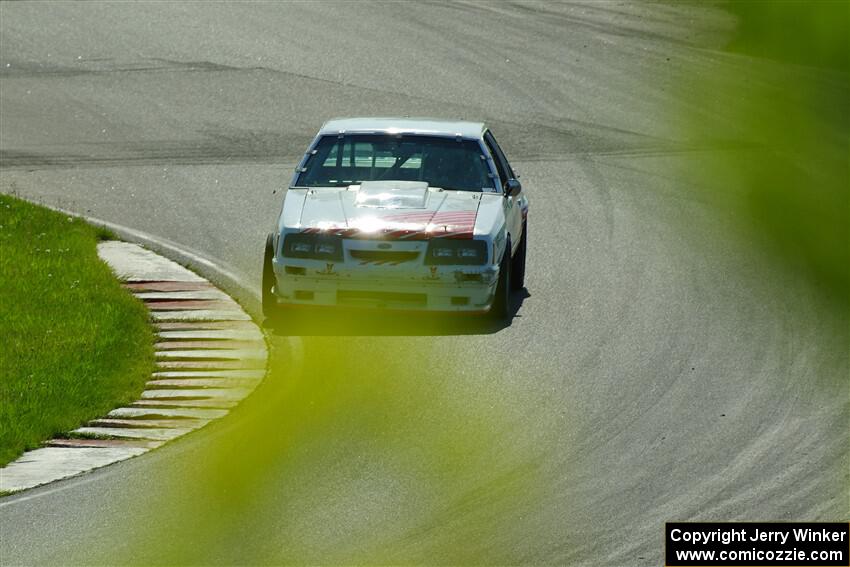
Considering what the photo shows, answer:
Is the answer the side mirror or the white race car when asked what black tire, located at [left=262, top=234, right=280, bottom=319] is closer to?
the white race car

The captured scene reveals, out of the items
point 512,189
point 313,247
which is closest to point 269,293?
point 313,247

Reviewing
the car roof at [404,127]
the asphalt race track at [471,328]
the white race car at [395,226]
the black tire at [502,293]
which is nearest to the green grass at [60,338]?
the asphalt race track at [471,328]

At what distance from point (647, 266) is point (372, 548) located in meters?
6.19

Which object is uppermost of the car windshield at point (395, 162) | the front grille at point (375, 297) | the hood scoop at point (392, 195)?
the car windshield at point (395, 162)

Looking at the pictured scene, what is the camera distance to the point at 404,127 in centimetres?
1230

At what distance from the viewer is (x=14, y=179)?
640 inches

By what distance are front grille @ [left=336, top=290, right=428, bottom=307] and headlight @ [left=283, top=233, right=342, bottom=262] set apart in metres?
0.26

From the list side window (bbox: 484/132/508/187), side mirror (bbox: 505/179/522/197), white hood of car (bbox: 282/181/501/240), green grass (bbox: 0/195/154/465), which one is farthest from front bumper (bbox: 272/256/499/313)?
side window (bbox: 484/132/508/187)

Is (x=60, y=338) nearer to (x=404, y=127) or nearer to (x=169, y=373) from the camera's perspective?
(x=169, y=373)

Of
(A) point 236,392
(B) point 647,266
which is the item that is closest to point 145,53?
(B) point 647,266

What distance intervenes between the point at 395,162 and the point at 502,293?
4.59 ft

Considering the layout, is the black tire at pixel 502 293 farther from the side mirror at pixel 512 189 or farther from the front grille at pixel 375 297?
the front grille at pixel 375 297

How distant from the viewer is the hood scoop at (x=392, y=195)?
443 inches

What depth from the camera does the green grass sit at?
9617mm
